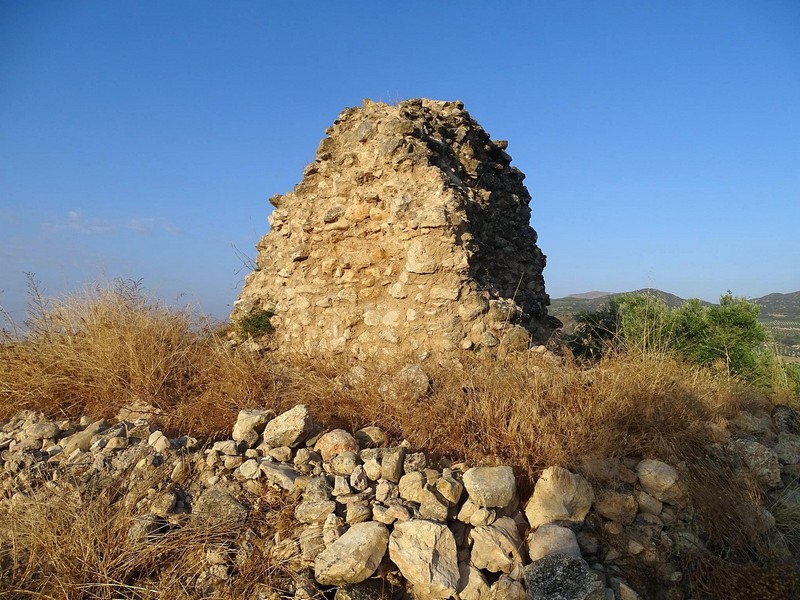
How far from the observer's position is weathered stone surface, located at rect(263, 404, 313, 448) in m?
3.37

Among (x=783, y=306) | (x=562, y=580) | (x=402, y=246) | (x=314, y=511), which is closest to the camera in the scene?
(x=562, y=580)

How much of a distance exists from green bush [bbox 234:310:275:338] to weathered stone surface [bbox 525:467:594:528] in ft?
12.5

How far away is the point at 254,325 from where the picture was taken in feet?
19.1

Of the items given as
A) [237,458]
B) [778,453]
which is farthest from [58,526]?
[778,453]

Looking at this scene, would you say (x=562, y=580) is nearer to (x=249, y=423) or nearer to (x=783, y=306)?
(x=249, y=423)

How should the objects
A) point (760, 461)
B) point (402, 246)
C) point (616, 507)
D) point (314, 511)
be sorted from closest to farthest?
point (314, 511)
point (616, 507)
point (760, 461)
point (402, 246)

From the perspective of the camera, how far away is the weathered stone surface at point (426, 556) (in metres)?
2.47

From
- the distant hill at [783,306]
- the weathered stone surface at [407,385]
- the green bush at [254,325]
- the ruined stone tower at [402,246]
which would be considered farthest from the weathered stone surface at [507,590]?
the distant hill at [783,306]

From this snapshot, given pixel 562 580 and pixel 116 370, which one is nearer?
pixel 562 580

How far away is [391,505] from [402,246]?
2960 mm

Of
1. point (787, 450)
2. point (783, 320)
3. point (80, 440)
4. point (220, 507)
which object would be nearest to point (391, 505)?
point (220, 507)

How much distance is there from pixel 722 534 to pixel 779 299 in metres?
22.3

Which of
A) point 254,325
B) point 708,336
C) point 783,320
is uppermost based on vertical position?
point 254,325

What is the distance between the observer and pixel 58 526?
2.63 meters
